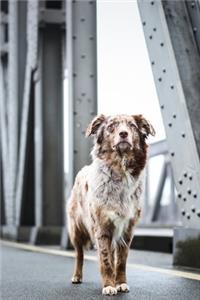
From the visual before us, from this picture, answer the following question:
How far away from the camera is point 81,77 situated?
857 centimetres

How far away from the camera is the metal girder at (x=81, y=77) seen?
8.51 m

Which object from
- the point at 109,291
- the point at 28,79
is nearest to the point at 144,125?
the point at 109,291

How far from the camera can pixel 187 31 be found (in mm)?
5793

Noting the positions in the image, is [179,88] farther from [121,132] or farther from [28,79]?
[28,79]

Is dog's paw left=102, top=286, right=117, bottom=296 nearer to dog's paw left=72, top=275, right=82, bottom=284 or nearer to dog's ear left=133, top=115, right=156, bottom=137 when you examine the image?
dog's paw left=72, top=275, right=82, bottom=284

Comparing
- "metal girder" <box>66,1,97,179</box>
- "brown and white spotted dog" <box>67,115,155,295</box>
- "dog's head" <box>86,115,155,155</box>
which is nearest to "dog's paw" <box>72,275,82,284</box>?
"brown and white spotted dog" <box>67,115,155,295</box>

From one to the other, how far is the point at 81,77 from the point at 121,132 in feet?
14.8

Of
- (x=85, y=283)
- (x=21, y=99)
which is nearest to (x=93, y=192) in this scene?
(x=85, y=283)

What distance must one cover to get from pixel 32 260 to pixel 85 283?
242 cm

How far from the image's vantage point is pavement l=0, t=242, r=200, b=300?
4344 mm

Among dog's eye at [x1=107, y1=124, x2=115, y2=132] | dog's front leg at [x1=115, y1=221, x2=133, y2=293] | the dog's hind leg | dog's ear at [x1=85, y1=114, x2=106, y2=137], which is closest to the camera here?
dog's eye at [x1=107, y1=124, x2=115, y2=132]

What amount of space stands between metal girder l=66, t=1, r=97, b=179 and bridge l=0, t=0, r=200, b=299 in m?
0.01

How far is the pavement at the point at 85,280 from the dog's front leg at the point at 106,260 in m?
0.10

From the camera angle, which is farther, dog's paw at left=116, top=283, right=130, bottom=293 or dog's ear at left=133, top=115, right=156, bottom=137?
dog's paw at left=116, top=283, right=130, bottom=293
